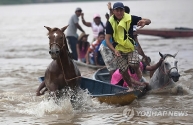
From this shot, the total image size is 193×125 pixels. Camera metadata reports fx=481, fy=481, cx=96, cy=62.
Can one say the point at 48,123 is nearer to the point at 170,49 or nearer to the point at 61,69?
the point at 61,69

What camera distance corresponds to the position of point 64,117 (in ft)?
31.8

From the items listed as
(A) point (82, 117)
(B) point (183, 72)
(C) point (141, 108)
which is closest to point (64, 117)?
(A) point (82, 117)

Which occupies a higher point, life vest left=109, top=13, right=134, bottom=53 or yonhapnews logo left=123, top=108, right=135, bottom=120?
life vest left=109, top=13, right=134, bottom=53

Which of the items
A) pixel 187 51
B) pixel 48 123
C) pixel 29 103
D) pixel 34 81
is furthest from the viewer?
pixel 187 51

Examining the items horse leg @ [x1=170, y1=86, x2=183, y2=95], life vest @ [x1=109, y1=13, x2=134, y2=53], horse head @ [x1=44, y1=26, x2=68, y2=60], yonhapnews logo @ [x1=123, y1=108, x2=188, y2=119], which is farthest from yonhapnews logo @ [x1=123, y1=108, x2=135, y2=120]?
horse head @ [x1=44, y1=26, x2=68, y2=60]

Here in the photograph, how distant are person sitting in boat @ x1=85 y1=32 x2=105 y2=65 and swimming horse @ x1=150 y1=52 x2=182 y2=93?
4.38 meters

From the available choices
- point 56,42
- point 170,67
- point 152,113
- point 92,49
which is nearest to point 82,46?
point 92,49

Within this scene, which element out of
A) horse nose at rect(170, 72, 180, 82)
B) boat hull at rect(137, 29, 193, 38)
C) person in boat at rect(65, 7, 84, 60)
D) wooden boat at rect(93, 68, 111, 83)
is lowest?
wooden boat at rect(93, 68, 111, 83)

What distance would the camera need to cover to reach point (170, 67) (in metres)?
10.6

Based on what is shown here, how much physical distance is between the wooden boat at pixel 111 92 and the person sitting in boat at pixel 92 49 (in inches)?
175

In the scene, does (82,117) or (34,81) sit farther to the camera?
(34,81)

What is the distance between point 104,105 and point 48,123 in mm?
1493

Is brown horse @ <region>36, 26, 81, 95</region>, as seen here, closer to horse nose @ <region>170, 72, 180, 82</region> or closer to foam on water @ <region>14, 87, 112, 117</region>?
foam on water @ <region>14, 87, 112, 117</region>

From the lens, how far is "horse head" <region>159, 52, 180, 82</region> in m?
10.5
